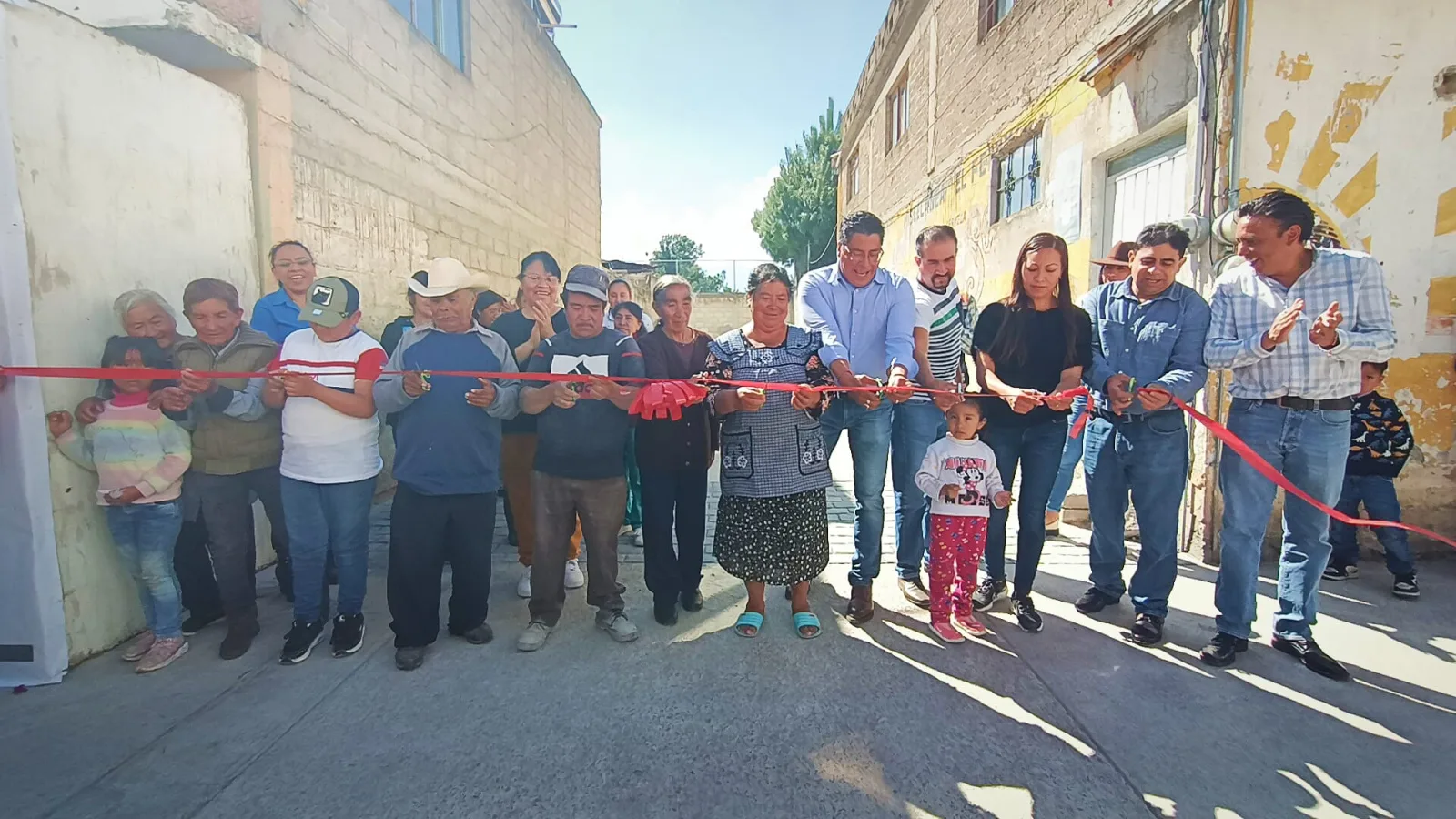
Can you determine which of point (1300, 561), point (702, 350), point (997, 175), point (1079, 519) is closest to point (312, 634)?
point (702, 350)

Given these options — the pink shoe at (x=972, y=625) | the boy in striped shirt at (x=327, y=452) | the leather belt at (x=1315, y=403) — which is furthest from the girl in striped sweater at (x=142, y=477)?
the leather belt at (x=1315, y=403)

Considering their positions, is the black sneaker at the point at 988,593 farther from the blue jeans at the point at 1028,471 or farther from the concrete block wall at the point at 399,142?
the concrete block wall at the point at 399,142

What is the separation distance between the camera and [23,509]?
3021 millimetres

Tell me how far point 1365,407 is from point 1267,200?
2068 mm

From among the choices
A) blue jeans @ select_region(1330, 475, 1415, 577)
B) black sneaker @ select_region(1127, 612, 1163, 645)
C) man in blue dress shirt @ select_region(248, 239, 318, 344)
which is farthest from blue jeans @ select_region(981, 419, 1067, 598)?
man in blue dress shirt @ select_region(248, 239, 318, 344)

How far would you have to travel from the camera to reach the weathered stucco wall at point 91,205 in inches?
120

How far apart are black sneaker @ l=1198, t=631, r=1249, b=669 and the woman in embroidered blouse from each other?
71.1 inches

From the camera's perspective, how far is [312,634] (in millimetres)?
3361

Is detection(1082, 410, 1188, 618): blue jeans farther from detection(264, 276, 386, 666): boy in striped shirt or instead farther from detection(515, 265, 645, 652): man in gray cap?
detection(264, 276, 386, 666): boy in striped shirt

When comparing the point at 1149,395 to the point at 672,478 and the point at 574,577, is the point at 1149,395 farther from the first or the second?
the point at 574,577

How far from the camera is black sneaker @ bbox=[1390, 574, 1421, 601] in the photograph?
13.2ft

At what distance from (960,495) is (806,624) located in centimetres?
101

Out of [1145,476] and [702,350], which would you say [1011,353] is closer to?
[1145,476]

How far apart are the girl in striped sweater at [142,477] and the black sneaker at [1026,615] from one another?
4196 millimetres
